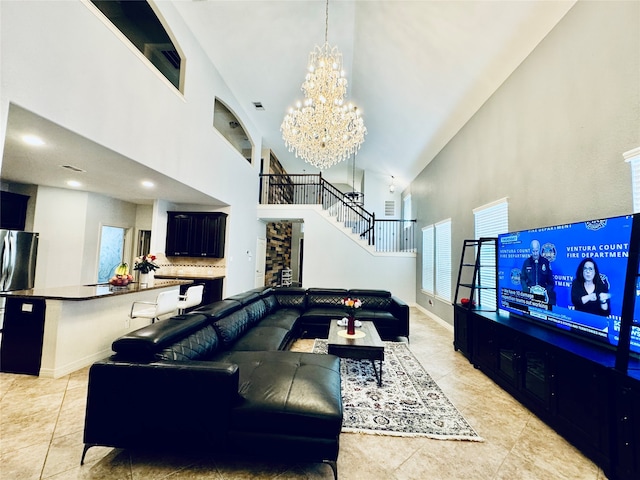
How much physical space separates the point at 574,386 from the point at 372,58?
5289 millimetres

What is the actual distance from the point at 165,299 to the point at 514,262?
14.7 ft

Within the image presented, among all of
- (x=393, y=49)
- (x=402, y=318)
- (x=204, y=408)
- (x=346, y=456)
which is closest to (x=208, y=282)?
(x=402, y=318)

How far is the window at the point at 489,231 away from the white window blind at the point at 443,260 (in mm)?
1239

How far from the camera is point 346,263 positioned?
26.4ft

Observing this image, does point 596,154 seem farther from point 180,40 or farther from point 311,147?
point 180,40

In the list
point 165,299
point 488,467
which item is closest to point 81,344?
point 165,299

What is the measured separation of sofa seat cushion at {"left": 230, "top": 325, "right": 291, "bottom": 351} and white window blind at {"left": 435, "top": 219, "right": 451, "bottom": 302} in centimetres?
372

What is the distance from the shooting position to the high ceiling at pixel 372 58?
123 inches

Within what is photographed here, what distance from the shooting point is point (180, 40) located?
14.2 feet

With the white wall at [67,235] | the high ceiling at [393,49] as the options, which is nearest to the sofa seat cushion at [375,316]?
the high ceiling at [393,49]

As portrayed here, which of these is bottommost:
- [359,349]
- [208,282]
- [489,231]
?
[359,349]

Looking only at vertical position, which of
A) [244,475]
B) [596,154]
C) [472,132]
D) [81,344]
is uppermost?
[472,132]

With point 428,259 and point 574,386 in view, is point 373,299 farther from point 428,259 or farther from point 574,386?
point 574,386

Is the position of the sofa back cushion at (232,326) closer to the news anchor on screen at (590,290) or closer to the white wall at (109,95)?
the white wall at (109,95)
